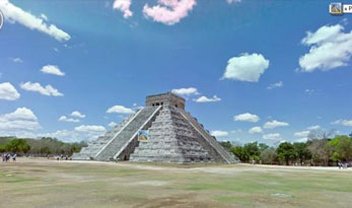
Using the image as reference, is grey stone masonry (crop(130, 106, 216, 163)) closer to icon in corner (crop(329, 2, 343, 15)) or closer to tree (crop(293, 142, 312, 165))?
icon in corner (crop(329, 2, 343, 15))

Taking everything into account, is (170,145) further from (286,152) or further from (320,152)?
(320,152)

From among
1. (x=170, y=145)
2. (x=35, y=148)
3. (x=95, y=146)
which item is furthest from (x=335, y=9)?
(x=35, y=148)

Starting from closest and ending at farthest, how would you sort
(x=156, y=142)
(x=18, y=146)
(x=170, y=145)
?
(x=170, y=145) < (x=156, y=142) < (x=18, y=146)

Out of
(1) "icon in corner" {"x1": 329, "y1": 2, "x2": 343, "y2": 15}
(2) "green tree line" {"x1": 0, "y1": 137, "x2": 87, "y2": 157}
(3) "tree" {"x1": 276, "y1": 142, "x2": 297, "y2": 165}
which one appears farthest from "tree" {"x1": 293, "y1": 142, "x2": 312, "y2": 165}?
(1) "icon in corner" {"x1": 329, "y1": 2, "x2": 343, "y2": 15}

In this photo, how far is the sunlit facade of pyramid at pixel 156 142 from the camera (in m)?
40.0

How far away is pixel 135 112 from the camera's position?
5691cm

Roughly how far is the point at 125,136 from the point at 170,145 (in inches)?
370

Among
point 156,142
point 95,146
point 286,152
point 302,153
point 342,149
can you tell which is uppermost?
point 342,149

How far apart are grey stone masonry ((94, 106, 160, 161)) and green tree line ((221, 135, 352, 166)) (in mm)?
35691

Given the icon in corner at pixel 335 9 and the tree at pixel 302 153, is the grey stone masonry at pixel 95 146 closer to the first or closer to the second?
the icon in corner at pixel 335 9

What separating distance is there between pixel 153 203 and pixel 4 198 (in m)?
5.09

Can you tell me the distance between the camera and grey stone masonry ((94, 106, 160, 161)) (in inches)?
1679

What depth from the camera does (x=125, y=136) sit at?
1833 inches

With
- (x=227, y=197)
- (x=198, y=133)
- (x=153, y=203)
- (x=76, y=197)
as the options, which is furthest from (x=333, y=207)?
(x=198, y=133)
